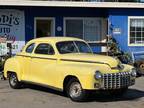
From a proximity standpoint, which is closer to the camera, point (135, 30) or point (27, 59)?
point (27, 59)

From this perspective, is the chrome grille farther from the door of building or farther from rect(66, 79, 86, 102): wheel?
the door of building

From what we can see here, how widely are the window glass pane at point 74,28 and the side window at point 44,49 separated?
332 inches

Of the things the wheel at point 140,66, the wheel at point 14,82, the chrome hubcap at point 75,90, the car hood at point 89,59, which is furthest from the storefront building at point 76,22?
the chrome hubcap at point 75,90

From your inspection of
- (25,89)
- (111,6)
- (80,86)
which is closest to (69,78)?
(80,86)

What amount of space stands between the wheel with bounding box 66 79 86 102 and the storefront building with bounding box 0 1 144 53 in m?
8.94

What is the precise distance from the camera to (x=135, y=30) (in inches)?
889

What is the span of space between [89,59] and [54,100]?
148 cm

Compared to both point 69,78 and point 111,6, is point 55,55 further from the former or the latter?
point 111,6

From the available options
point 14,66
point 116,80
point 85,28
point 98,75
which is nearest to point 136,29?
point 85,28

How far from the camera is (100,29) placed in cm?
2302

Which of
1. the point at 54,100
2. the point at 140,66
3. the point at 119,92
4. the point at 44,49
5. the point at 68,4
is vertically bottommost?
the point at 54,100

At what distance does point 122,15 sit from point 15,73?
8749mm

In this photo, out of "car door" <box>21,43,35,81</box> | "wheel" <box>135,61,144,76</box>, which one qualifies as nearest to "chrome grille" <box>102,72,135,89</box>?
"car door" <box>21,43,35,81</box>

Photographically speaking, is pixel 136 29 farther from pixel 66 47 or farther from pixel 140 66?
pixel 66 47
